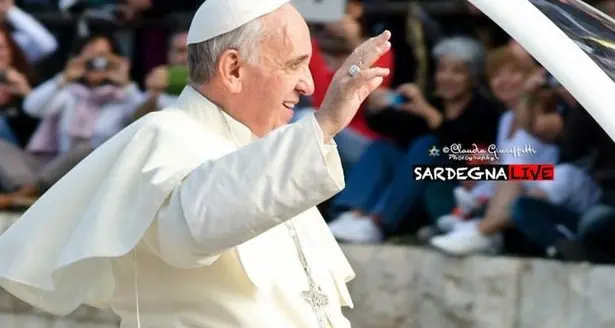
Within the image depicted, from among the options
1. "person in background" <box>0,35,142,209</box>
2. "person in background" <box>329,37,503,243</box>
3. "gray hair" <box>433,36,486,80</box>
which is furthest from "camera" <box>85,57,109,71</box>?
"gray hair" <box>433,36,486,80</box>

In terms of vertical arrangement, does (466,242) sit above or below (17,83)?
below

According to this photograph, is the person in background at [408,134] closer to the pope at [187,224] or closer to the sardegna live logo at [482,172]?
the sardegna live logo at [482,172]

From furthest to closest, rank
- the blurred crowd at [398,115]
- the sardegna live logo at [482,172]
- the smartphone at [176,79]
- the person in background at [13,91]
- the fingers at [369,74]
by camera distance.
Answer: the person in background at [13,91]
the smartphone at [176,79]
the blurred crowd at [398,115]
the sardegna live logo at [482,172]
the fingers at [369,74]

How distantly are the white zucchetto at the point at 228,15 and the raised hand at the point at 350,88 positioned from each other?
0.48 meters

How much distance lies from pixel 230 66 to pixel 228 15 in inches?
4.4

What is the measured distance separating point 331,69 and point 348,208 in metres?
0.63

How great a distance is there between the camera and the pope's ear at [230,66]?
343cm

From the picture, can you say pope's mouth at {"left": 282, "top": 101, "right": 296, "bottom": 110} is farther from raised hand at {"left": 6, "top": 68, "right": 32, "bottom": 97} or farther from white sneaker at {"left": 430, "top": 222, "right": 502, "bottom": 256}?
raised hand at {"left": 6, "top": 68, "right": 32, "bottom": 97}

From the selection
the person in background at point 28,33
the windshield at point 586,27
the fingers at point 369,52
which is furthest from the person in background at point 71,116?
the fingers at point 369,52

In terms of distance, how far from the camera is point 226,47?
3445 mm

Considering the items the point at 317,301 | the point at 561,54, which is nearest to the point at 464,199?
the point at 317,301

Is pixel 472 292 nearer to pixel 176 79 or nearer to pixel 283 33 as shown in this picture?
pixel 176 79

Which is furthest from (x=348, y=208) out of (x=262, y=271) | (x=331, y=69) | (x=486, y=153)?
(x=262, y=271)

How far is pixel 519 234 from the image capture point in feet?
22.0
